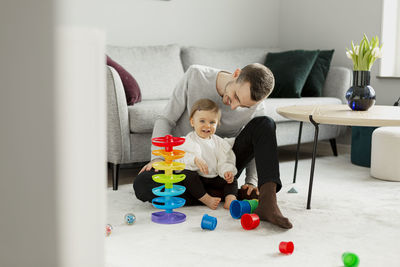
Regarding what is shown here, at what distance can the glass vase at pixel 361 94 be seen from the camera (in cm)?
254

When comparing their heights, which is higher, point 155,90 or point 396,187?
point 155,90

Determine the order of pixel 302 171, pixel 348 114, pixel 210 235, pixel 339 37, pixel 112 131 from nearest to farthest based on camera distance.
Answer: pixel 210 235 < pixel 348 114 < pixel 112 131 < pixel 302 171 < pixel 339 37

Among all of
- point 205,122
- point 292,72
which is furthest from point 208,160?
point 292,72

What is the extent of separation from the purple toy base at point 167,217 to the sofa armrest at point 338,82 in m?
2.18

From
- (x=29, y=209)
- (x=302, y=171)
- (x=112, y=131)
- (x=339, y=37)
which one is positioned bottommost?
(x=302, y=171)

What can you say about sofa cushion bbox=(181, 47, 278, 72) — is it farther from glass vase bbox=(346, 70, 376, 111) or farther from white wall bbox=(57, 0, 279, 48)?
glass vase bbox=(346, 70, 376, 111)

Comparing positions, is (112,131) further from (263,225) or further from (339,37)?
(339,37)

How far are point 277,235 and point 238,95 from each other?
0.61m

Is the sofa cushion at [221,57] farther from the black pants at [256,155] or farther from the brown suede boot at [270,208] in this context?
the brown suede boot at [270,208]

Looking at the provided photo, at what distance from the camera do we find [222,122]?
2.39 metres

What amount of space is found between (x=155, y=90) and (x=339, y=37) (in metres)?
1.80

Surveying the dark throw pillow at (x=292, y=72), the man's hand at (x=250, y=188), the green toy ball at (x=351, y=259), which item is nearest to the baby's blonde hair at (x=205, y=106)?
the man's hand at (x=250, y=188)

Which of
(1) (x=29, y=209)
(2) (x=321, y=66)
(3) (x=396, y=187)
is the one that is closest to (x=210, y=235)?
(3) (x=396, y=187)

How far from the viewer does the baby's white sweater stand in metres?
2.23
